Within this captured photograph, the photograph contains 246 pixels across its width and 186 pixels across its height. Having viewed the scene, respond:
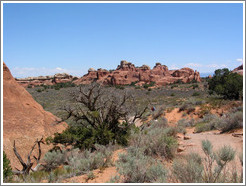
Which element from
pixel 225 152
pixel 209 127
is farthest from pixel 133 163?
pixel 209 127

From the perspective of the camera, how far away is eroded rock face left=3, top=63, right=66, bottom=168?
7.08m

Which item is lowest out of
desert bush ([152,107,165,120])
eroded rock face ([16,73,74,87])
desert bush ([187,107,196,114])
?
desert bush ([152,107,165,120])

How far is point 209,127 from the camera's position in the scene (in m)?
12.3

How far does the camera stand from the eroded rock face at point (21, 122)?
23.2 feet

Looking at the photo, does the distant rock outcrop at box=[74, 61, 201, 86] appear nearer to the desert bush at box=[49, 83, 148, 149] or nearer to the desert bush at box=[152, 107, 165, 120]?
the desert bush at box=[152, 107, 165, 120]

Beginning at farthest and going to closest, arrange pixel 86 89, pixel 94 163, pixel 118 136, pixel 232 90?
pixel 232 90 < pixel 86 89 < pixel 118 136 < pixel 94 163

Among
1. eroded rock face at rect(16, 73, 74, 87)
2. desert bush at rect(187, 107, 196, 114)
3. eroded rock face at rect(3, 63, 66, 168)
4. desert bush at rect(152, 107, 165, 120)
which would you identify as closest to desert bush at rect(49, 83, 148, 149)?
eroded rock face at rect(3, 63, 66, 168)

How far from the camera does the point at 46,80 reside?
93.8 meters

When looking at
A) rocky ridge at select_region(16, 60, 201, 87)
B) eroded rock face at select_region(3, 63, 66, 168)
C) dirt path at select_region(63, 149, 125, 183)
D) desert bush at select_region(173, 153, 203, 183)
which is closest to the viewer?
desert bush at select_region(173, 153, 203, 183)

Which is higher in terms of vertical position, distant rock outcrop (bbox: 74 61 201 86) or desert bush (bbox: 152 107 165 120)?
distant rock outcrop (bbox: 74 61 201 86)

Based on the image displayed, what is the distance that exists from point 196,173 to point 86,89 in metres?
6.74

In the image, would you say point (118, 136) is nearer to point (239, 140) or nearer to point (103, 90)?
point (103, 90)

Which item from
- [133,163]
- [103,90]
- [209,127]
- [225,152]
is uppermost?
[103,90]

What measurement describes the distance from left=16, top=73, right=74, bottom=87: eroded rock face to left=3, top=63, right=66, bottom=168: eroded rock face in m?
82.1
